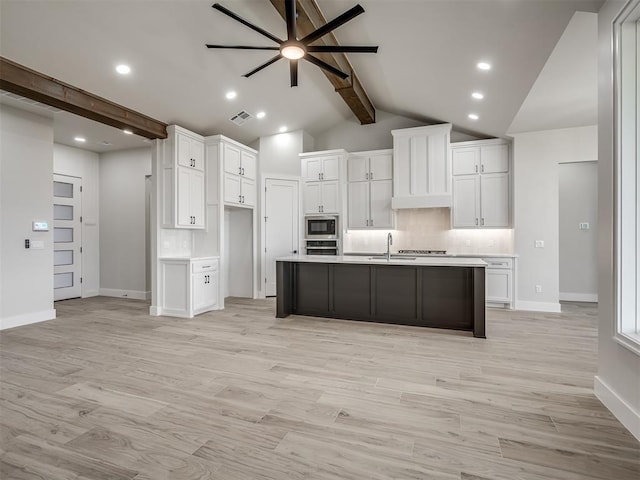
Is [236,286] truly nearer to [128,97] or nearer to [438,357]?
[128,97]

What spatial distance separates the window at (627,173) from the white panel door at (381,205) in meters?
4.30

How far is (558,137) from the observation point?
5.43 m

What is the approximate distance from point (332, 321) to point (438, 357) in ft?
5.90

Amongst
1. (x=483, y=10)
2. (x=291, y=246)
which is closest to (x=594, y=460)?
(x=483, y=10)

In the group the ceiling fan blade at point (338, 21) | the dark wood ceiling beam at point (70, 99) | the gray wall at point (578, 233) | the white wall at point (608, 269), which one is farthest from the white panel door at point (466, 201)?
the dark wood ceiling beam at point (70, 99)

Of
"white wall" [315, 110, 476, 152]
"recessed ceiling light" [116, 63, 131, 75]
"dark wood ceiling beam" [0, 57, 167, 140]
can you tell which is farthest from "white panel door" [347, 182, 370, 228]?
"recessed ceiling light" [116, 63, 131, 75]

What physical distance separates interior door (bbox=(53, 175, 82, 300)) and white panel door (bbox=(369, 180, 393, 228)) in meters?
6.11

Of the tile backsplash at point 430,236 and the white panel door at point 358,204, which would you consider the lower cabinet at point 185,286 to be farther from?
the white panel door at point 358,204

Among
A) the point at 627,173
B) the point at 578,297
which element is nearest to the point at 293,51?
the point at 627,173

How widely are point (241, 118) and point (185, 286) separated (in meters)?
3.10

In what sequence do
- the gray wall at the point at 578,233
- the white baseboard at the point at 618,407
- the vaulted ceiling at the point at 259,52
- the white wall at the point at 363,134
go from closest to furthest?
the white baseboard at the point at 618,407 < the vaulted ceiling at the point at 259,52 < the gray wall at the point at 578,233 < the white wall at the point at 363,134

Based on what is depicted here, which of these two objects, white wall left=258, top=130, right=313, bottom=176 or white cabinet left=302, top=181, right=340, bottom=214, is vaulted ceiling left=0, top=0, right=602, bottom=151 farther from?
white cabinet left=302, top=181, right=340, bottom=214

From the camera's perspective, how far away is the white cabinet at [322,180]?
6641 mm

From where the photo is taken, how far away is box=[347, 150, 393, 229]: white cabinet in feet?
21.3
